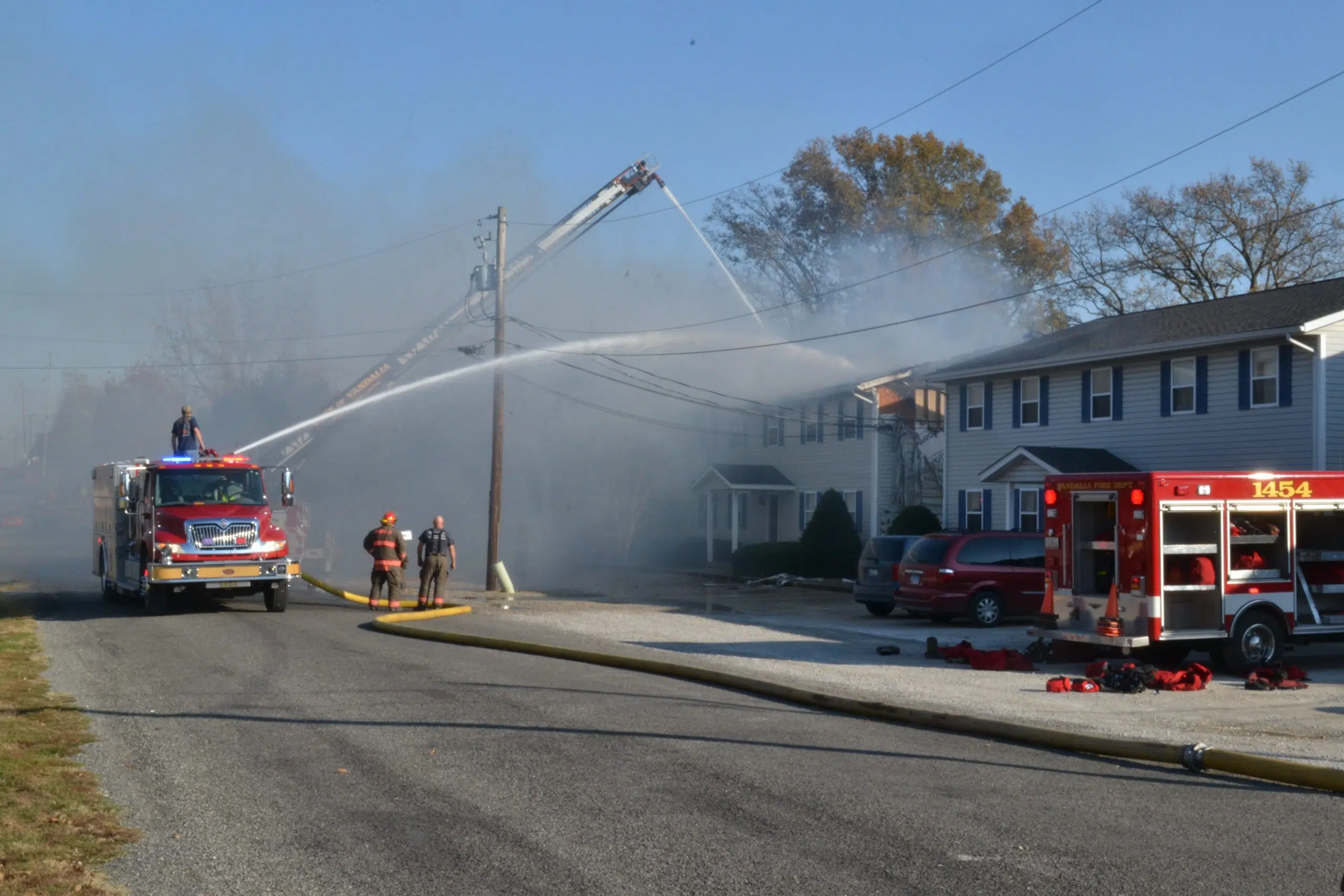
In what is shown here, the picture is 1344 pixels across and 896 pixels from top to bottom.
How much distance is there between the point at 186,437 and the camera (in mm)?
22969

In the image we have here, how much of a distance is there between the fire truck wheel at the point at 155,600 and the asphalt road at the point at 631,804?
8.83m

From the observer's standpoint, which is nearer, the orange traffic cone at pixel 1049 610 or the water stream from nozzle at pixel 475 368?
the orange traffic cone at pixel 1049 610

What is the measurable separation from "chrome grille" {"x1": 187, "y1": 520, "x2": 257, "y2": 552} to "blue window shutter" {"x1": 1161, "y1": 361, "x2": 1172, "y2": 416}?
739 inches

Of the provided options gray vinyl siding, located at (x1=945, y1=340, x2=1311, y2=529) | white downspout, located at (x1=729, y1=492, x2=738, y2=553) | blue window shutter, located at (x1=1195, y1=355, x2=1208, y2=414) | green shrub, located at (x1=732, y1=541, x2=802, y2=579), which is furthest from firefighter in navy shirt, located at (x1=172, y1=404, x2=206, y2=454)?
white downspout, located at (x1=729, y1=492, x2=738, y2=553)

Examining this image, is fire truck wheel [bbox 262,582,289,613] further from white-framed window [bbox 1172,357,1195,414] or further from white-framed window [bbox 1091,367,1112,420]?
white-framed window [bbox 1172,357,1195,414]

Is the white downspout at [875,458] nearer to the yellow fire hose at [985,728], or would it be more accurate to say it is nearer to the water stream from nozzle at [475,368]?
the water stream from nozzle at [475,368]

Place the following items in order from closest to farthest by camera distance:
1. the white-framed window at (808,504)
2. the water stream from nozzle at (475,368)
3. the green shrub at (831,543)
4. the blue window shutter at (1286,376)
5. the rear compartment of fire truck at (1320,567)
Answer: the rear compartment of fire truck at (1320,567) → the blue window shutter at (1286,376) → the water stream from nozzle at (475,368) → the green shrub at (831,543) → the white-framed window at (808,504)

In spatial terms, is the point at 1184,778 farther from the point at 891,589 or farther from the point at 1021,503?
the point at 1021,503

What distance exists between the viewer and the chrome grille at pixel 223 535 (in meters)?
20.3

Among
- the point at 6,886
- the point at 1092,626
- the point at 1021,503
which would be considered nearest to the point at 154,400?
the point at 1021,503

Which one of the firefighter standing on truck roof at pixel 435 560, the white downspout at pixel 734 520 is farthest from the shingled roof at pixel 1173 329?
the firefighter standing on truck roof at pixel 435 560

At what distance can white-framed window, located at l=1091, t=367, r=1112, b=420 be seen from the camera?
28891 mm

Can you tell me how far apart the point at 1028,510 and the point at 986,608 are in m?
10.2

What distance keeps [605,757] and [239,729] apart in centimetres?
316
